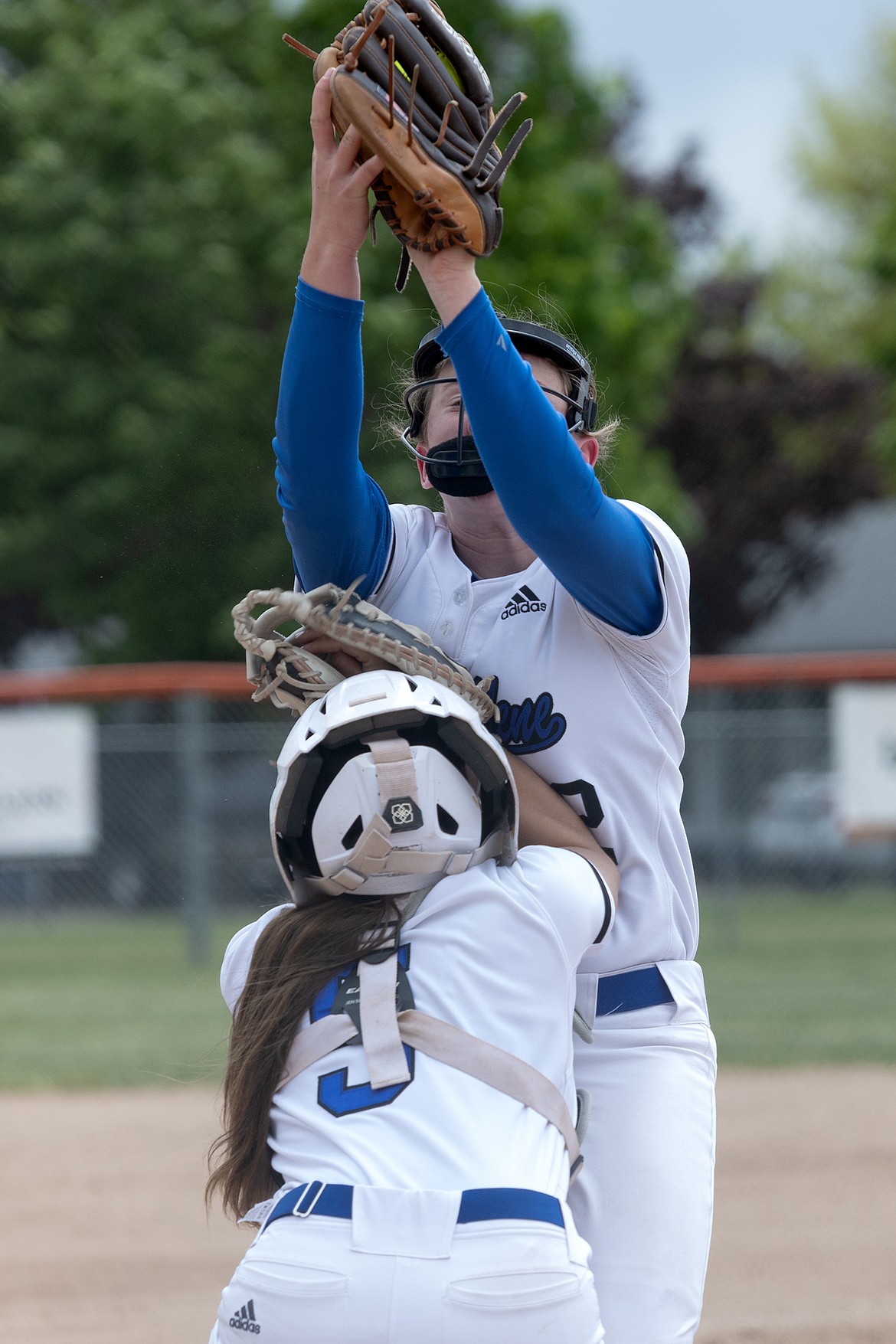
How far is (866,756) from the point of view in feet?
37.6

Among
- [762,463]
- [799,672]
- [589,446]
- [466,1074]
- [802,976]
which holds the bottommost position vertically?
[802,976]

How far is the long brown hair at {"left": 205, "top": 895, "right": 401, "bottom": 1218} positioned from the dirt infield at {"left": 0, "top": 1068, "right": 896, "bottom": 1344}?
8.57 ft

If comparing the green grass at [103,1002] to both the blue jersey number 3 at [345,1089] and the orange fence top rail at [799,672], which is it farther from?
the blue jersey number 3 at [345,1089]

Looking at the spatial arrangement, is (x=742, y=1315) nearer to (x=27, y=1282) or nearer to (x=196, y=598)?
(x=27, y=1282)

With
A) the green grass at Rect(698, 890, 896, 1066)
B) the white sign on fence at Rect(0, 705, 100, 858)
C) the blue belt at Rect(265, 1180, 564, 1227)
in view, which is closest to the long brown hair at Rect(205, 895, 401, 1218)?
the blue belt at Rect(265, 1180, 564, 1227)

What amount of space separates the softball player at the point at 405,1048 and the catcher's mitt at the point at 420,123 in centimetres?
54

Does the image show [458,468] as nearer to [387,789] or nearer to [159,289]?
[387,789]

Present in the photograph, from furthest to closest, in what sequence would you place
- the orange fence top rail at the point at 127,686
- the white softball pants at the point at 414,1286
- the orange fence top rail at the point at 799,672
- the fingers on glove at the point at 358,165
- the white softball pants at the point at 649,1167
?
1. the orange fence top rail at the point at 799,672
2. the orange fence top rail at the point at 127,686
3. the white softball pants at the point at 649,1167
4. the fingers on glove at the point at 358,165
5. the white softball pants at the point at 414,1286

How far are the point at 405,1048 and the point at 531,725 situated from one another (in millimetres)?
553

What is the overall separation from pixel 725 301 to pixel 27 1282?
2349 centimetres

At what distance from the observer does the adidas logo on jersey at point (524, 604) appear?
2.08m

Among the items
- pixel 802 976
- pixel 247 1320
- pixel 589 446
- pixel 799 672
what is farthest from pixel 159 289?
pixel 247 1320

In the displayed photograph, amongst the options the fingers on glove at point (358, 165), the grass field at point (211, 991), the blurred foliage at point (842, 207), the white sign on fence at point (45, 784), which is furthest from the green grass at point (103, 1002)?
the blurred foliage at point (842, 207)

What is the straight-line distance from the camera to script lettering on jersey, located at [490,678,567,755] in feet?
6.59
